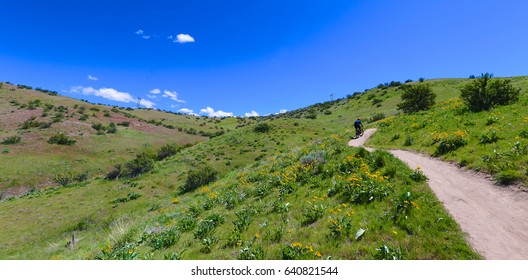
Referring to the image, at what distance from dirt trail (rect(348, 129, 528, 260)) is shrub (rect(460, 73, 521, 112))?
1021cm

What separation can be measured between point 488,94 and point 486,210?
14.6m

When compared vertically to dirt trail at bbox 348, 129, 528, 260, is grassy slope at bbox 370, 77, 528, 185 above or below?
above

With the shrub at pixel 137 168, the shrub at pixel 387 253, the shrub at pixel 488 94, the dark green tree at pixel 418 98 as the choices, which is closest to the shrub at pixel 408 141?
the shrub at pixel 488 94

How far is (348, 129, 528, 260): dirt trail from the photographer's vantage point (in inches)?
220

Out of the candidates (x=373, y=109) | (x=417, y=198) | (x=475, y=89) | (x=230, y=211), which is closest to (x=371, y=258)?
(x=417, y=198)

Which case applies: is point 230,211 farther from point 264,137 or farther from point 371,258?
point 264,137

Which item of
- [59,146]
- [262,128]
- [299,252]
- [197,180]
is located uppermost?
[262,128]

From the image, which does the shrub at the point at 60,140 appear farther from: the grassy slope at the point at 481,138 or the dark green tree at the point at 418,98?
the dark green tree at the point at 418,98

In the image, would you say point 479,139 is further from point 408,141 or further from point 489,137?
point 408,141

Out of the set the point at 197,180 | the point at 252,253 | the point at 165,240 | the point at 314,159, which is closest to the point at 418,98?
the point at 314,159

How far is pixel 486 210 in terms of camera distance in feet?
23.2

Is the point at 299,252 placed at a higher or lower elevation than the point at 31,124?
lower

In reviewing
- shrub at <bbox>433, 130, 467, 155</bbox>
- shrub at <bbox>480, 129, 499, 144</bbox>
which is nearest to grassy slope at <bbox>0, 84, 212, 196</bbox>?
shrub at <bbox>433, 130, 467, 155</bbox>

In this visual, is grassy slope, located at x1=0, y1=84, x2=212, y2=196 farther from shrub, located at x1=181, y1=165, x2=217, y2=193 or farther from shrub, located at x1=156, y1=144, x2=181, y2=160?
shrub, located at x1=181, y1=165, x2=217, y2=193
